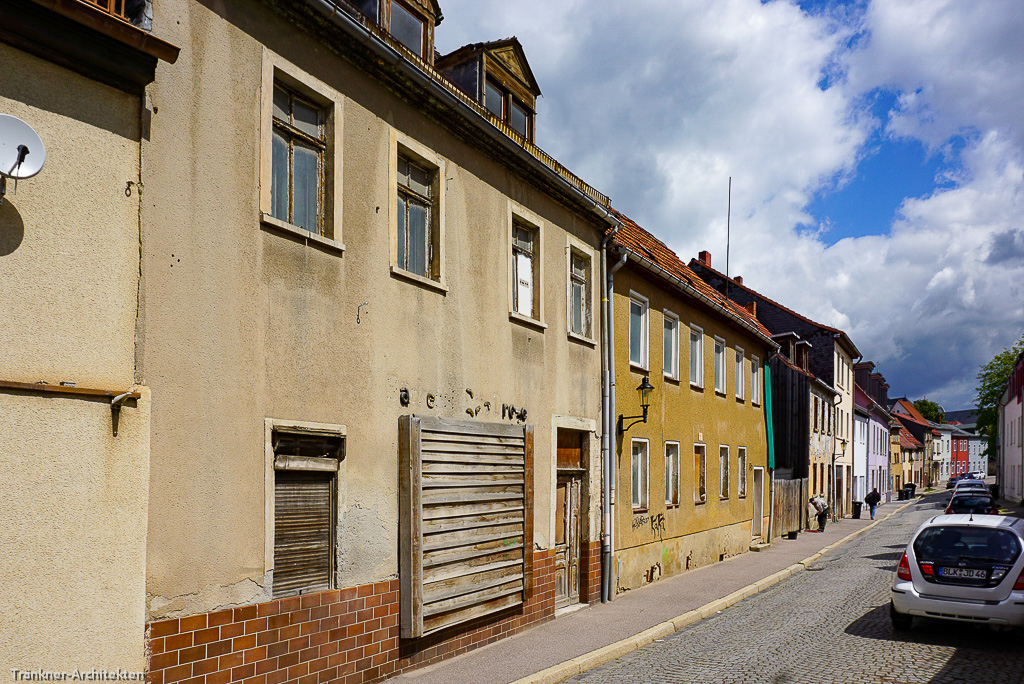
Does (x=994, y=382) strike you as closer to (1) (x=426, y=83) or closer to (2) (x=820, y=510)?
(2) (x=820, y=510)

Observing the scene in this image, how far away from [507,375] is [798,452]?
2068cm

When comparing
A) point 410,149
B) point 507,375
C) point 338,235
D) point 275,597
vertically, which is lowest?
point 275,597

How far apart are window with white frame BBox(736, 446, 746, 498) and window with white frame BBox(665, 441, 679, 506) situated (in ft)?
17.7

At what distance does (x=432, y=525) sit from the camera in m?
9.25

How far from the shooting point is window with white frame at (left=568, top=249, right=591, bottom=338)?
44.9 feet

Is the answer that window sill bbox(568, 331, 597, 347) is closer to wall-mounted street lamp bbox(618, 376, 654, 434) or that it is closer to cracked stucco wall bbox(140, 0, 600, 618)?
wall-mounted street lamp bbox(618, 376, 654, 434)

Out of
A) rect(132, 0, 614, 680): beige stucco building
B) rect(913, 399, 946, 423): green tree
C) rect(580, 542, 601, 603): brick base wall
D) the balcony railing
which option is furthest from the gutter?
rect(913, 399, 946, 423): green tree

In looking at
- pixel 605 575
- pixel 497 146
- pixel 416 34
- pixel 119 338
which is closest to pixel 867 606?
pixel 605 575

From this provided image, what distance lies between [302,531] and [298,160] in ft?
11.4

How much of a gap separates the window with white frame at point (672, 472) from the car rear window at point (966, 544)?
685 cm

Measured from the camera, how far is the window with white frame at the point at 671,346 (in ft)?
58.3

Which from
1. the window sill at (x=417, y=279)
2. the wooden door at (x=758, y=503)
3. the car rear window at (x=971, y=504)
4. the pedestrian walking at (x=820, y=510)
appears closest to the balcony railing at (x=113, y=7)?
the window sill at (x=417, y=279)

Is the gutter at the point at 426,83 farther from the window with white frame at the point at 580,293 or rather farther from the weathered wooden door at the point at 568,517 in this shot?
the weathered wooden door at the point at 568,517

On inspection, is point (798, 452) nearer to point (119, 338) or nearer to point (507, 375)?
point (507, 375)
